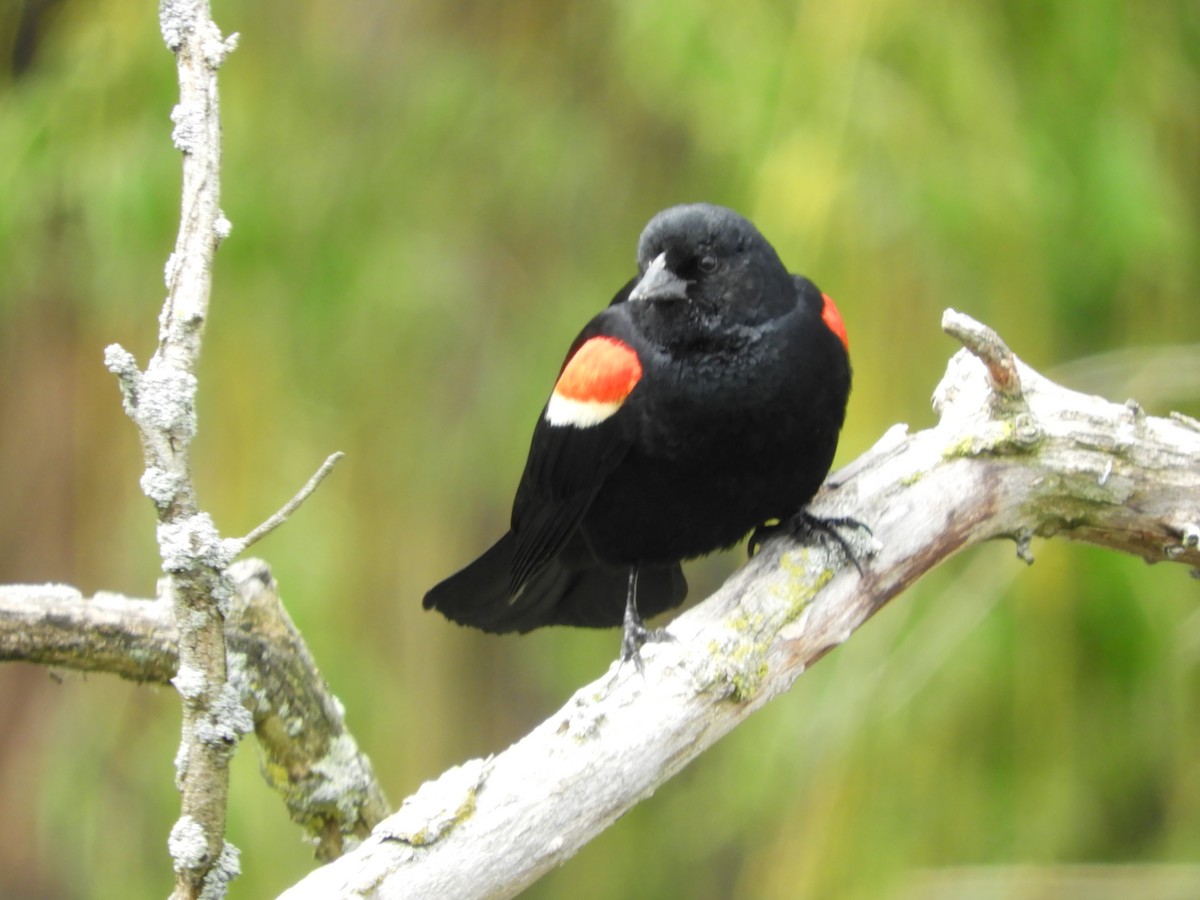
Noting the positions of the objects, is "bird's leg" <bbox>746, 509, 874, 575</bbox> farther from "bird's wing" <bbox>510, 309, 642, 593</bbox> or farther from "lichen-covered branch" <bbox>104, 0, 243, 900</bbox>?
"lichen-covered branch" <bbox>104, 0, 243, 900</bbox>

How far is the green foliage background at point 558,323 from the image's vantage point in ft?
8.77

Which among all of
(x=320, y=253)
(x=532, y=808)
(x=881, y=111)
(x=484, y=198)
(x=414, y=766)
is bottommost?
(x=532, y=808)

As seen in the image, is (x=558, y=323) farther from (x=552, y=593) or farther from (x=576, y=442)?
(x=576, y=442)

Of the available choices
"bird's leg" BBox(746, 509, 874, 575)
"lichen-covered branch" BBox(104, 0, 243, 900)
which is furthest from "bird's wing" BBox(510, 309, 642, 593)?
"lichen-covered branch" BBox(104, 0, 243, 900)

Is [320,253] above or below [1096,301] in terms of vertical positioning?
above

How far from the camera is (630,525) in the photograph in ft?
7.20

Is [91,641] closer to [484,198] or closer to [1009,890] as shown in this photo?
[1009,890]

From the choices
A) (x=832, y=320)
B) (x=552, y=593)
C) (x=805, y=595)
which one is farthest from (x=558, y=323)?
(x=805, y=595)

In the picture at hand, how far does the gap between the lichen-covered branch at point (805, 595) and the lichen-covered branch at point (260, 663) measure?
16.7 inches

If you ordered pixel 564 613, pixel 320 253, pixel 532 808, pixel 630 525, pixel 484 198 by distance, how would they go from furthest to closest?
pixel 484 198 → pixel 320 253 → pixel 564 613 → pixel 630 525 → pixel 532 808

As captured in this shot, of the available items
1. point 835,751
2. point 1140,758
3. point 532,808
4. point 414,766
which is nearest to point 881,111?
point 835,751

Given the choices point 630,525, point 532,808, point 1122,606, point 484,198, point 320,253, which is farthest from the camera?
point 484,198

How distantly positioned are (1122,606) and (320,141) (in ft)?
7.72

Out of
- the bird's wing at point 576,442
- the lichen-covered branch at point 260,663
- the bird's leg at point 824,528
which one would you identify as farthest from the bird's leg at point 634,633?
the lichen-covered branch at point 260,663
